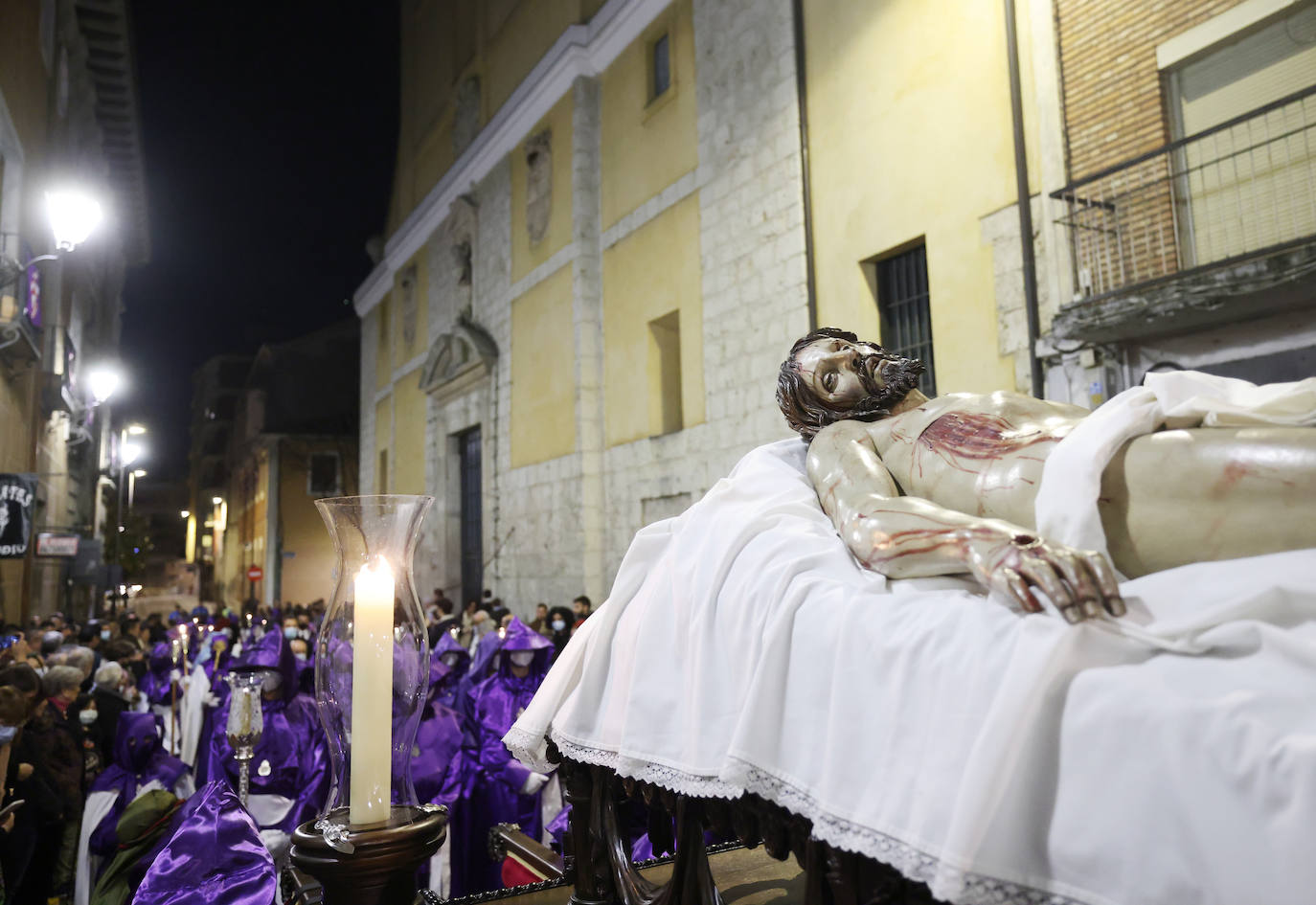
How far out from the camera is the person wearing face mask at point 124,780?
4.77m

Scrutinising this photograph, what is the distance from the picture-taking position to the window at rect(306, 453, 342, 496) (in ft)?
111

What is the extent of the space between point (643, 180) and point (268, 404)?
84.3 feet

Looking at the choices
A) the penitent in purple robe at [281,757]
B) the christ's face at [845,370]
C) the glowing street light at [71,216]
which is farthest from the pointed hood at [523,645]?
the glowing street light at [71,216]

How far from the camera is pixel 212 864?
2.33 metres

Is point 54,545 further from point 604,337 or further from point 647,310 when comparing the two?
point 647,310

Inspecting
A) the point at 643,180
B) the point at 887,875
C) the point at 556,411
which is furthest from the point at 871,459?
the point at 556,411

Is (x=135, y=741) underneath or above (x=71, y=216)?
underneath

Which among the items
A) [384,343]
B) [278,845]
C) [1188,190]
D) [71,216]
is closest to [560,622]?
[71,216]

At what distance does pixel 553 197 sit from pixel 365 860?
15749 mm

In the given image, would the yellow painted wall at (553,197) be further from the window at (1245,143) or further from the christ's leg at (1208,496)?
the christ's leg at (1208,496)

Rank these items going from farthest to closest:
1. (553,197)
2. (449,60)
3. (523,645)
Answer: (449,60), (553,197), (523,645)

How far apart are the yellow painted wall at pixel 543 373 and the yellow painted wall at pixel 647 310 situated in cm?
78

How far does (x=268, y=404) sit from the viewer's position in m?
35.2

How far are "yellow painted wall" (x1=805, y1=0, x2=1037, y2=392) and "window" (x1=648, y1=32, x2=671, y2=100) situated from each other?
3273 mm
